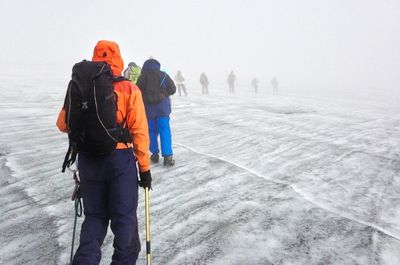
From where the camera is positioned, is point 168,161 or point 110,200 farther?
point 168,161

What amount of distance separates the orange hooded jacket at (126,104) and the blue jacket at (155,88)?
2.51m

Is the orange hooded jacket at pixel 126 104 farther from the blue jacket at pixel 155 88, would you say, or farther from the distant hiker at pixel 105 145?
the blue jacket at pixel 155 88

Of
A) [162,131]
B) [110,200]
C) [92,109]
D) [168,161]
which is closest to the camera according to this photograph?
[92,109]

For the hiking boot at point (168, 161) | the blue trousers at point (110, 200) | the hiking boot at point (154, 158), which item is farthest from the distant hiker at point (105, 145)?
the hiking boot at point (154, 158)

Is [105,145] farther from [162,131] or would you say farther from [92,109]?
[162,131]

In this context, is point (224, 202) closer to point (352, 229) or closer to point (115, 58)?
point (352, 229)

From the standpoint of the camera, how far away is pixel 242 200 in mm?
4430

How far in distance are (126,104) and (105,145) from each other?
1.27 feet

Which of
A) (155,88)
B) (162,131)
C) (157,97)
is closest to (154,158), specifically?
(162,131)

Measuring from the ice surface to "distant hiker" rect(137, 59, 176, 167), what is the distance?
1.90 feet

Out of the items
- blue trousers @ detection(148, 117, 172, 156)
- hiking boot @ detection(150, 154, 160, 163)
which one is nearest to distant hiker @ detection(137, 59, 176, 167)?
blue trousers @ detection(148, 117, 172, 156)

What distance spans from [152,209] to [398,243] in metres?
2.80

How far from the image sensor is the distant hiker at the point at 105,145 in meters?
2.41

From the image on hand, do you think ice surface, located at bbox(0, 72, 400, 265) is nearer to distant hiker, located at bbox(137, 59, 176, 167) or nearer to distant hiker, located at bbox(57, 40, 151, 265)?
distant hiker, located at bbox(137, 59, 176, 167)
